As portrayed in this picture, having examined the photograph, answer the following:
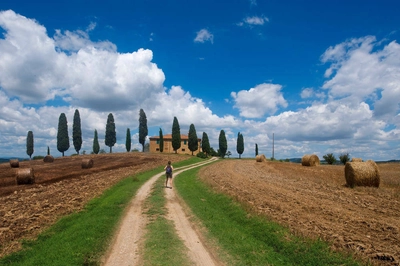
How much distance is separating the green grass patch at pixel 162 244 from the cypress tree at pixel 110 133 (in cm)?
9471

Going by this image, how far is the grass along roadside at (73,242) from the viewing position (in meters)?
9.63

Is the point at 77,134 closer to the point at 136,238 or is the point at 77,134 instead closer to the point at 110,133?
the point at 110,133

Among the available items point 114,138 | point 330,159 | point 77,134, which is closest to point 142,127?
point 114,138

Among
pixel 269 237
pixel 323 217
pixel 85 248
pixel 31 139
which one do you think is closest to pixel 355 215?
pixel 323 217

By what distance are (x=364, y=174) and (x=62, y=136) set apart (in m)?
97.4

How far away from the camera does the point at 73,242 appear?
11.0 metres

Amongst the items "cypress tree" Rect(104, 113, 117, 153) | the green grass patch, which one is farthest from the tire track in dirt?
"cypress tree" Rect(104, 113, 117, 153)

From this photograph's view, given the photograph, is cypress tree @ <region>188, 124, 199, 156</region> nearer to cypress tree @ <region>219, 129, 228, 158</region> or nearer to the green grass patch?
cypress tree @ <region>219, 129, 228, 158</region>

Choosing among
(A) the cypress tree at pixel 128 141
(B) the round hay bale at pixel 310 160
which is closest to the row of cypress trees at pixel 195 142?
(A) the cypress tree at pixel 128 141

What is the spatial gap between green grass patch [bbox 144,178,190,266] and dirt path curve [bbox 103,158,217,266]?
0.30 metres

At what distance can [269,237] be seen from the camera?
11.0 meters

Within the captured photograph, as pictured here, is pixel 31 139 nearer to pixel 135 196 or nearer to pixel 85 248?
pixel 135 196

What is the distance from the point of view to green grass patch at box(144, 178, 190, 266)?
9.07 meters

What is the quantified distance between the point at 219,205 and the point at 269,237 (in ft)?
22.4
